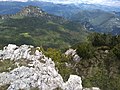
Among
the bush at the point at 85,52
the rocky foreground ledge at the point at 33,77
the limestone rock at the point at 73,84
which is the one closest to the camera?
the rocky foreground ledge at the point at 33,77

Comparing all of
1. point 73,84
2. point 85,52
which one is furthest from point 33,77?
point 85,52

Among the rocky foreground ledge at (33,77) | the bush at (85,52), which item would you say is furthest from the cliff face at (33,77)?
the bush at (85,52)

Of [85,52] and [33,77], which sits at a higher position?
[33,77]

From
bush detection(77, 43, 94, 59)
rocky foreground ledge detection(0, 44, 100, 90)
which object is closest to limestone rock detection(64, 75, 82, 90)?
rocky foreground ledge detection(0, 44, 100, 90)

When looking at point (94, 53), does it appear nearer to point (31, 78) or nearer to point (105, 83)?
point (105, 83)

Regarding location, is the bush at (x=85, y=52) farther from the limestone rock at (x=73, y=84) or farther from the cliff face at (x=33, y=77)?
the limestone rock at (x=73, y=84)

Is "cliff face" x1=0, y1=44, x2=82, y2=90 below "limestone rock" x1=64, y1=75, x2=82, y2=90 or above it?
above

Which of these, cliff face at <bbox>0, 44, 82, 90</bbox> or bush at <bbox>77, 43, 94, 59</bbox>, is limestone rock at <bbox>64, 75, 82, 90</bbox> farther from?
bush at <bbox>77, 43, 94, 59</bbox>

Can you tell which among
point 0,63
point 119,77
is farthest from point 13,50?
point 119,77

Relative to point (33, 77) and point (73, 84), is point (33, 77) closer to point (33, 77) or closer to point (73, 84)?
point (33, 77)

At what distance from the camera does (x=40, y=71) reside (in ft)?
147

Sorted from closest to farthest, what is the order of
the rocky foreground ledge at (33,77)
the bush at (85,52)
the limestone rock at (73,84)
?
the rocky foreground ledge at (33,77), the limestone rock at (73,84), the bush at (85,52)

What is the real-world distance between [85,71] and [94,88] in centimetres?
955

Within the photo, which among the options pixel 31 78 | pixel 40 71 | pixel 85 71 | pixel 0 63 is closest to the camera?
pixel 31 78
